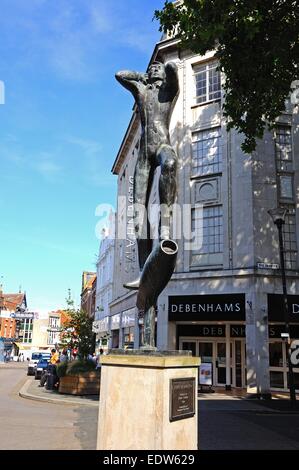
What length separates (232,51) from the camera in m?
12.4

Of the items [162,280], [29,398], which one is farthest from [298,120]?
[162,280]

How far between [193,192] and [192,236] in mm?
2344

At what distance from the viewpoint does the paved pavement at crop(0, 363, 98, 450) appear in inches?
305

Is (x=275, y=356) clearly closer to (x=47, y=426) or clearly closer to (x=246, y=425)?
(x=246, y=425)

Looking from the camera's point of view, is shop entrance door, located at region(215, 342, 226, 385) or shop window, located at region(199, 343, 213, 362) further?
shop window, located at region(199, 343, 213, 362)

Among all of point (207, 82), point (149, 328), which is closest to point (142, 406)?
point (149, 328)

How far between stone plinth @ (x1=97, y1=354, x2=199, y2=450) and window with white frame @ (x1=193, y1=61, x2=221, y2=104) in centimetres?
2095

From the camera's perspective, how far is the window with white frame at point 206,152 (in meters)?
22.6

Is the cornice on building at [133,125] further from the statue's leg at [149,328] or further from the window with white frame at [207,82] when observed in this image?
the statue's leg at [149,328]

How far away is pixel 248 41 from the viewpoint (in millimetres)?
12180

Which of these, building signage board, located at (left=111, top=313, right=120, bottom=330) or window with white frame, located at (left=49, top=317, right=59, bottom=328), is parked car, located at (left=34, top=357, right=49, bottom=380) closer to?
building signage board, located at (left=111, top=313, right=120, bottom=330)

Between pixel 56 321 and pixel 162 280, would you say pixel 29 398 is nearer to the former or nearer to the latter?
pixel 162 280

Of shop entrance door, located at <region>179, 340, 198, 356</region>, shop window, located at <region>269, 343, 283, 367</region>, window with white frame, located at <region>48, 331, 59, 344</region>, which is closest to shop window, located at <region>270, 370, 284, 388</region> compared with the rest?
shop window, located at <region>269, 343, 283, 367</region>

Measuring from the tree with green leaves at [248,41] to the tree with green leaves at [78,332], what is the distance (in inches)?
474
